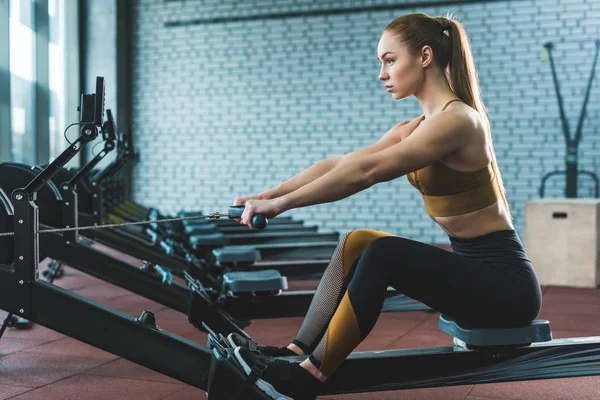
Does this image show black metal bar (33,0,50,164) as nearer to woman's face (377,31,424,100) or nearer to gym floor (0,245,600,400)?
gym floor (0,245,600,400)

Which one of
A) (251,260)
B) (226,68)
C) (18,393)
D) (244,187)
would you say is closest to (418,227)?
(244,187)

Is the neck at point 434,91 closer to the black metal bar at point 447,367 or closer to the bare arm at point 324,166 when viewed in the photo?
the bare arm at point 324,166

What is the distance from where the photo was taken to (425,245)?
197 centimetres

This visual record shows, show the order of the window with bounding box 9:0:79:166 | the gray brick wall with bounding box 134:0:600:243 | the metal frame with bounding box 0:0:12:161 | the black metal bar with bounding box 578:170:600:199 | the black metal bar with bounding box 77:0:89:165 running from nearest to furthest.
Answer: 1. the metal frame with bounding box 0:0:12:161
2. the black metal bar with bounding box 578:170:600:199
3. the window with bounding box 9:0:79:166
4. the gray brick wall with bounding box 134:0:600:243
5. the black metal bar with bounding box 77:0:89:165

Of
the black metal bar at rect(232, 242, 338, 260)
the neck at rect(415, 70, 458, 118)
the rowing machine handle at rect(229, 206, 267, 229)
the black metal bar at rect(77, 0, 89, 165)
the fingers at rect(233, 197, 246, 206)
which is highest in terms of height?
the black metal bar at rect(77, 0, 89, 165)

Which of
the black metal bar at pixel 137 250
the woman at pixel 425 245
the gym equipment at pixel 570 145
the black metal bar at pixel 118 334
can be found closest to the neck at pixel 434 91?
the woman at pixel 425 245

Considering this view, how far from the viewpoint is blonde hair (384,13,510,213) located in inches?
80.3

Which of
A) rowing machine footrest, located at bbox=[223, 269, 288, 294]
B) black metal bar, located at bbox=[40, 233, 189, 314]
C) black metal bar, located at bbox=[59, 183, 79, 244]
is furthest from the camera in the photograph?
black metal bar, located at bbox=[59, 183, 79, 244]

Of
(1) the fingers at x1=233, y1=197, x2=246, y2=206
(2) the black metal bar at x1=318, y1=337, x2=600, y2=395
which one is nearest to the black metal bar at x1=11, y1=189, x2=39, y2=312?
(1) the fingers at x1=233, y1=197, x2=246, y2=206

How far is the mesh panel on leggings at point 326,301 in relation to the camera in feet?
6.98

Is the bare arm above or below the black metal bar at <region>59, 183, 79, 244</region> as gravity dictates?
above

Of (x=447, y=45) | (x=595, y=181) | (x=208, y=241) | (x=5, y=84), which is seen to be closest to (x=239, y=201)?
(x=447, y=45)

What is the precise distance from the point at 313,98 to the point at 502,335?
22.1ft

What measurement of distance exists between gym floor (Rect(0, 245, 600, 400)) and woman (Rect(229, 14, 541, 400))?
0.53 metres
